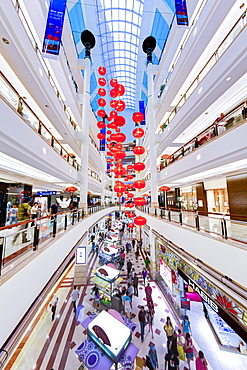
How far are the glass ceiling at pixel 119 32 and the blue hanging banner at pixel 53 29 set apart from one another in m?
10.8

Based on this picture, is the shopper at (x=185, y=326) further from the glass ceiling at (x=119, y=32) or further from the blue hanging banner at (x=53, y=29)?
the glass ceiling at (x=119, y=32)

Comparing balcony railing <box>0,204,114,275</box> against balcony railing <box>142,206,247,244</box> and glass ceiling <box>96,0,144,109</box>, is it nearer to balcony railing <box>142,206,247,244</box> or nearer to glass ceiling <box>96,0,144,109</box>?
balcony railing <box>142,206,247,244</box>

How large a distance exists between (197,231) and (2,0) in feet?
26.8

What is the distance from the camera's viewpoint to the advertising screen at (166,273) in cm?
880

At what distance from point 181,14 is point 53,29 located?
4411mm

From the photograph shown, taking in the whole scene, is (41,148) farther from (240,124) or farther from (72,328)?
(72,328)

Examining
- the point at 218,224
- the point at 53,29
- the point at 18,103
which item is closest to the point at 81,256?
the point at 218,224

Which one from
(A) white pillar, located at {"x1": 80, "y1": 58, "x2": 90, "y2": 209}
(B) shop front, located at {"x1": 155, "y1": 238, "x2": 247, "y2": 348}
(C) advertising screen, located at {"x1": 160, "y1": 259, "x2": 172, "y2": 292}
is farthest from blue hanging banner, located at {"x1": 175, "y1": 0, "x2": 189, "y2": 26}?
(C) advertising screen, located at {"x1": 160, "y1": 259, "x2": 172, "y2": 292}

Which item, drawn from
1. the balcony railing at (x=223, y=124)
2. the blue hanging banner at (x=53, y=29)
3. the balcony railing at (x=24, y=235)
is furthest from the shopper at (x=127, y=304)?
the blue hanging banner at (x=53, y=29)

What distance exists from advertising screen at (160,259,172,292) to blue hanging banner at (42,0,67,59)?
36.1 ft

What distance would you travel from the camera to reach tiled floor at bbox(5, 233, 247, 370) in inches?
212

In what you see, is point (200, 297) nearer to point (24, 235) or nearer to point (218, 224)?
point (218, 224)

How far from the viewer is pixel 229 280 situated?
3.76 m

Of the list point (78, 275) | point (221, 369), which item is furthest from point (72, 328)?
point (221, 369)
